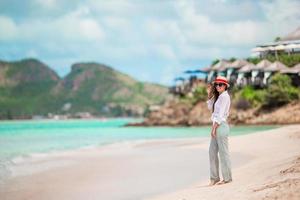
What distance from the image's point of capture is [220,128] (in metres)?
9.64

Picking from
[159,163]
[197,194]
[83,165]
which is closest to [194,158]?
[159,163]

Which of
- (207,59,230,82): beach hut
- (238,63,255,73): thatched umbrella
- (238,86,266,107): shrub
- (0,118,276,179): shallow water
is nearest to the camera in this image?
(0,118,276,179): shallow water

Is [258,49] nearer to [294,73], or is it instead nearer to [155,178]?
[294,73]

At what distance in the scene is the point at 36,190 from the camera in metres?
10.8

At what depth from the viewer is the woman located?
957 cm

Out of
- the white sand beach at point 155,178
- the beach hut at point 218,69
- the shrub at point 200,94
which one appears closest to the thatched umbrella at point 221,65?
the beach hut at point 218,69

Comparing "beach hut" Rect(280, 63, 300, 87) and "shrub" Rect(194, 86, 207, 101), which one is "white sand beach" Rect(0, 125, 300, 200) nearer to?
"beach hut" Rect(280, 63, 300, 87)

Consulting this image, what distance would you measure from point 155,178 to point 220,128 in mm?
3076

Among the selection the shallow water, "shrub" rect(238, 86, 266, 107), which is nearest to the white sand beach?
the shallow water

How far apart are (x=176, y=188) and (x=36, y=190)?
2.85 meters

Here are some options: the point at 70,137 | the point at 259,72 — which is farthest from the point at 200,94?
the point at 70,137

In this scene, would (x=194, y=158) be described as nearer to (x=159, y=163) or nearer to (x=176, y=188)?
(x=159, y=163)

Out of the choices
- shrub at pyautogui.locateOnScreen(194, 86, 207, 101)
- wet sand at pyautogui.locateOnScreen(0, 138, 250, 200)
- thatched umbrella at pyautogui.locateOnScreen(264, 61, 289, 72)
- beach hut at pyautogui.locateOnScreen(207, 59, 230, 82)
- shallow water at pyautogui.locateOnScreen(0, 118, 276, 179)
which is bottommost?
wet sand at pyautogui.locateOnScreen(0, 138, 250, 200)

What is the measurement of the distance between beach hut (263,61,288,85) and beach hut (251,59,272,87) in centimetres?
71
